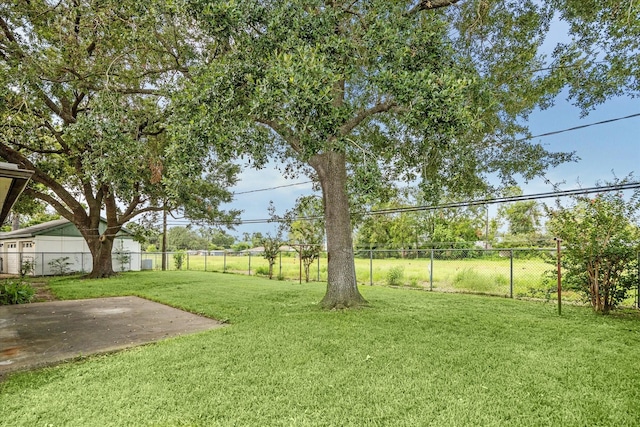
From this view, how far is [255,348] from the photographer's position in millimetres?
4160

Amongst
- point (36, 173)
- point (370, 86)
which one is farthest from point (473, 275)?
point (36, 173)

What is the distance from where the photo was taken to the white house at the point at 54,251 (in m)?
17.3

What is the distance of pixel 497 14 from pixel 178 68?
20.9 ft

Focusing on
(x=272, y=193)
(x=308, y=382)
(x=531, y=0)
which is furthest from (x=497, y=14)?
(x=272, y=193)

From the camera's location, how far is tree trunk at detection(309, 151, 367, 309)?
267 inches

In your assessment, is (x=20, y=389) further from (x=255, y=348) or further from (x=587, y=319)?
(x=587, y=319)

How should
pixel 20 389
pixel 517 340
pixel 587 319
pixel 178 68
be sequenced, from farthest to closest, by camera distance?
pixel 178 68, pixel 587 319, pixel 517 340, pixel 20 389

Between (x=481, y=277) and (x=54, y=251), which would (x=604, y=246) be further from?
(x=54, y=251)

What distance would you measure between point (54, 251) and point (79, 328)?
16.1 metres

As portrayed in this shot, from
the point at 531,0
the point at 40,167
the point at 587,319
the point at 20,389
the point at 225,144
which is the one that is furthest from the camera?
the point at 40,167

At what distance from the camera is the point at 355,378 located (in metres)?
3.19

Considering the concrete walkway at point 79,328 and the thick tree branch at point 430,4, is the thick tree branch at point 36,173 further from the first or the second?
the thick tree branch at point 430,4

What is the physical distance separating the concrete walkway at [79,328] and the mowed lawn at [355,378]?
19.8 inches

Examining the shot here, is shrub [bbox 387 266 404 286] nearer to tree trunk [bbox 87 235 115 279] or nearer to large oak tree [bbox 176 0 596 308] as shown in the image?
large oak tree [bbox 176 0 596 308]
